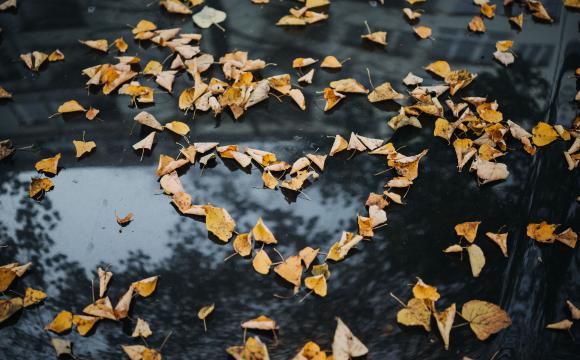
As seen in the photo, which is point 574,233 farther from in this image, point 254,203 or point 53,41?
point 53,41

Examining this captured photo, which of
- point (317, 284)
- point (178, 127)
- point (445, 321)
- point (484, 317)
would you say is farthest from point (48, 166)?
point (484, 317)

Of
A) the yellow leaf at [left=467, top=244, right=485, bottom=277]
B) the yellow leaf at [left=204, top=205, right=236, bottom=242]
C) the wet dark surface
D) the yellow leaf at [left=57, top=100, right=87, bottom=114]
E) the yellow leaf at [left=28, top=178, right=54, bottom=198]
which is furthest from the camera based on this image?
the yellow leaf at [left=57, top=100, right=87, bottom=114]

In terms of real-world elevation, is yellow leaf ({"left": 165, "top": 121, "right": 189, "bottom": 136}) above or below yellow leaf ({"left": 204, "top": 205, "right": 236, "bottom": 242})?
above

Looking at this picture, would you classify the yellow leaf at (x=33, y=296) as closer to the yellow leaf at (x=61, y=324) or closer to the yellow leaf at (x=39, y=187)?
the yellow leaf at (x=61, y=324)

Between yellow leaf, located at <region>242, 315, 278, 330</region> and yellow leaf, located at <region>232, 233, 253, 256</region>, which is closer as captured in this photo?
yellow leaf, located at <region>242, 315, 278, 330</region>

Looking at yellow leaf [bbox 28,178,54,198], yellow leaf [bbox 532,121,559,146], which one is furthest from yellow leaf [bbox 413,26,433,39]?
yellow leaf [bbox 28,178,54,198]

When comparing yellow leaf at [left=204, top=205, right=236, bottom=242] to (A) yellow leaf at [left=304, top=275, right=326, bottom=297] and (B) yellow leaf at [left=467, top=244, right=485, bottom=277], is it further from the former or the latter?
(B) yellow leaf at [left=467, top=244, right=485, bottom=277]

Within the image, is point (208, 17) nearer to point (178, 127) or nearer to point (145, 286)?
point (178, 127)
